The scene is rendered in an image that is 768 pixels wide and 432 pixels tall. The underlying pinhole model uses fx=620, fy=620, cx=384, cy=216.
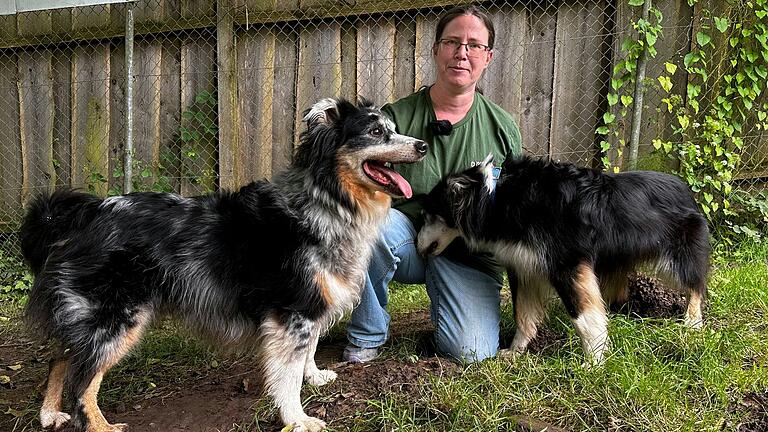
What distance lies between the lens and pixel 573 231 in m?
3.38

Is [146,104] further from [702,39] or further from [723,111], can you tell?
[723,111]

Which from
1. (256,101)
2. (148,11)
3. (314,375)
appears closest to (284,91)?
(256,101)

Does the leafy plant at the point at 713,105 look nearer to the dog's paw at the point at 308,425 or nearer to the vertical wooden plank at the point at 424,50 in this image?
the vertical wooden plank at the point at 424,50

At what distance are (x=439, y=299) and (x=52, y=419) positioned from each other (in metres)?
2.18

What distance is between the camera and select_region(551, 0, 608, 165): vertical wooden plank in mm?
5324

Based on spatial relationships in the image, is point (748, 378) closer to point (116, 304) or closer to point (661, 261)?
point (661, 261)

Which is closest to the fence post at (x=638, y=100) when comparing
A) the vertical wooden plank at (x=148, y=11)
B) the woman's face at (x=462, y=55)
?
the woman's face at (x=462, y=55)

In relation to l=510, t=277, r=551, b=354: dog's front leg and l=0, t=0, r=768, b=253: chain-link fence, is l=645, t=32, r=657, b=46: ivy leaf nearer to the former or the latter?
l=0, t=0, r=768, b=253: chain-link fence

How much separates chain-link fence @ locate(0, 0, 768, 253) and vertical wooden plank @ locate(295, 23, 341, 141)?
10mm

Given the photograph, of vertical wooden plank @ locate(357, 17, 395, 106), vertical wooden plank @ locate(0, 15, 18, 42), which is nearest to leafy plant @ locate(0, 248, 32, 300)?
vertical wooden plank @ locate(0, 15, 18, 42)

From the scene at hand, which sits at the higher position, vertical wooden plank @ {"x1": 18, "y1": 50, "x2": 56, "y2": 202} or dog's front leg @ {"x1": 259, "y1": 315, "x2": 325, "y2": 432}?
vertical wooden plank @ {"x1": 18, "y1": 50, "x2": 56, "y2": 202}

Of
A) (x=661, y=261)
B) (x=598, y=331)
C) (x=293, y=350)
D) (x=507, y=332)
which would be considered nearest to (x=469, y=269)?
(x=507, y=332)

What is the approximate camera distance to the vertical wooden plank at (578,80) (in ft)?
17.5

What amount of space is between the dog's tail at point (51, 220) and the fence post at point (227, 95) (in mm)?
2692
